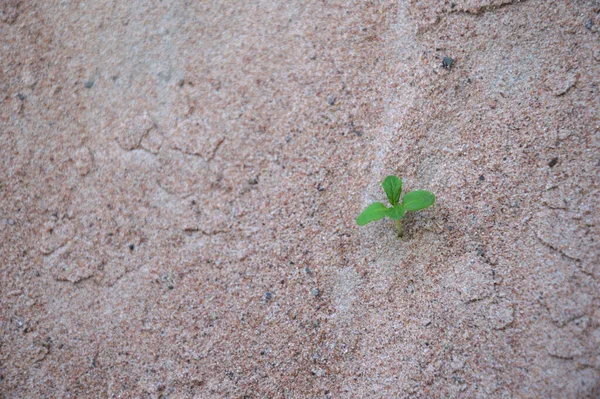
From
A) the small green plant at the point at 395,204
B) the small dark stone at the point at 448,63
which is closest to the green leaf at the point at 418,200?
the small green plant at the point at 395,204

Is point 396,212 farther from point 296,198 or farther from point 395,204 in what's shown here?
point 296,198

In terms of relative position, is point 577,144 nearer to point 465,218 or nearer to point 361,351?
point 465,218

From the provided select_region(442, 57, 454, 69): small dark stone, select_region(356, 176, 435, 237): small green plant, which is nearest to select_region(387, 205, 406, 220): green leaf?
select_region(356, 176, 435, 237): small green plant

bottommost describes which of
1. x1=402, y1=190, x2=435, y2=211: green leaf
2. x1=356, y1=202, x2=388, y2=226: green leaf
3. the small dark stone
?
x1=402, y1=190, x2=435, y2=211: green leaf

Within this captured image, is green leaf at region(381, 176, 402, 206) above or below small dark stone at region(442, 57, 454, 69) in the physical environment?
below

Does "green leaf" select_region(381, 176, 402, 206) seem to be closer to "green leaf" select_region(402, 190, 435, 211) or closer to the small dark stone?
"green leaf" select_region(402, 190, 435, 211)

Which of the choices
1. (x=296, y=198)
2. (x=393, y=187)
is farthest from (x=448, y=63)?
(x=296, y=198)

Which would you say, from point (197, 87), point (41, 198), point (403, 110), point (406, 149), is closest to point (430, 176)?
point (406, 149)
